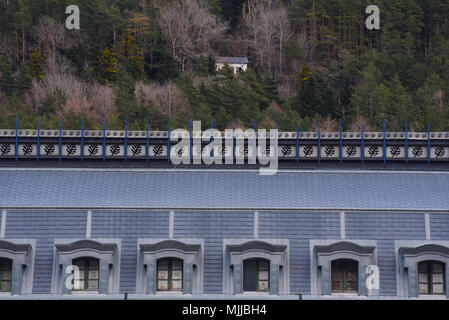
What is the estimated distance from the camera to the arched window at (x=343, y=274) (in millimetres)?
37406

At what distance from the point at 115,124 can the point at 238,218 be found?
1890 inches

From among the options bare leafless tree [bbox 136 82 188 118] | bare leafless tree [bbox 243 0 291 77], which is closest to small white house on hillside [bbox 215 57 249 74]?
bare leafless tree [bbox 243 0 291 77]

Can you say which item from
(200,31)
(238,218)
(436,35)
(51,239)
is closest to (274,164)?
(238,218)

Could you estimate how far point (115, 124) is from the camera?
84.3 m

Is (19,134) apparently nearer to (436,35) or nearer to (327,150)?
(327,150)

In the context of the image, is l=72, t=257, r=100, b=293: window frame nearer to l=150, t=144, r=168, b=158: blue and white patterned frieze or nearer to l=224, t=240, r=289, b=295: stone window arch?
l=224, t=240, r=289, b=295: stone window arch

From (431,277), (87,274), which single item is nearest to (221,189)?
(87,274)

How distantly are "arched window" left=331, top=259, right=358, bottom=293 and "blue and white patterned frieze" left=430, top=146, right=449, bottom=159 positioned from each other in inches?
395

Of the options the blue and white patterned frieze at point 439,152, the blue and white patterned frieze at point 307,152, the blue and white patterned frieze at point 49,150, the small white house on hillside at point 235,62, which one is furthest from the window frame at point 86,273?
the small white house on hillside at point 235,62

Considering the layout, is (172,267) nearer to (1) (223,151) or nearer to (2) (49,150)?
(1) (223,151)

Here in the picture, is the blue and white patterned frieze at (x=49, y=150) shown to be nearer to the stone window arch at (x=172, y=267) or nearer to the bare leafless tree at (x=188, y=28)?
the stone window arch at (x=172, y=267)

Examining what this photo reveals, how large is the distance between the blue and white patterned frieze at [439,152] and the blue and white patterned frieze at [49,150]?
21.7 m

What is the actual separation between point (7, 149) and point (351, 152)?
19.9m

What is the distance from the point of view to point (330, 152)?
44.3 m
